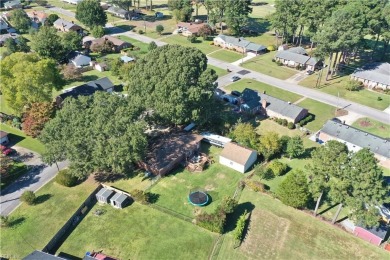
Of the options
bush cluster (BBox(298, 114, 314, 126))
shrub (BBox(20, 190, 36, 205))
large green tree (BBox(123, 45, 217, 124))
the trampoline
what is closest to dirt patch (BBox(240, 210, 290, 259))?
the trampoline

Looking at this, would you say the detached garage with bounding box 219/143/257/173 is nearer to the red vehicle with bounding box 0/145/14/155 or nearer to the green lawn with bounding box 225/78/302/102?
the green lawn with bounding box 225/78/302/102

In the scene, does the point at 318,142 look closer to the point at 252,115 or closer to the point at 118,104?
the point at 252,115

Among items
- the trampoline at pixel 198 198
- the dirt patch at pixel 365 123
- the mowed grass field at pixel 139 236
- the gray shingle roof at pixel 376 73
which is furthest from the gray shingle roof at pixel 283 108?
the mowed grass field at pixel 139 236

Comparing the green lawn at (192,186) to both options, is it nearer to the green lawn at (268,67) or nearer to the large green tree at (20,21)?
the green lawn at (268,67)

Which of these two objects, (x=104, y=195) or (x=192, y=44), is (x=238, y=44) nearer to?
(x=192, y=44)

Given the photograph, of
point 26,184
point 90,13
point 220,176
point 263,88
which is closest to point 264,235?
point 220,176

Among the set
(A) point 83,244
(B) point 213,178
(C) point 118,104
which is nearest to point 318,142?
(B) point 213,178
